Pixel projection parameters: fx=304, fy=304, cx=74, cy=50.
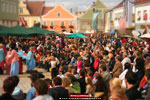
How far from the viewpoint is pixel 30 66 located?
697 inches

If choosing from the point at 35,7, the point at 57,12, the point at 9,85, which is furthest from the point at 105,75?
the point at 35,7

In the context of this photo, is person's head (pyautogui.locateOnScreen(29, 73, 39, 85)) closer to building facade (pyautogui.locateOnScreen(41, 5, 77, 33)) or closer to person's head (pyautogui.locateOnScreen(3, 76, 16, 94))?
person's head (pyautogui.locateOnScreen(3, 76, 16, 94))

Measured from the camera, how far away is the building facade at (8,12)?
154 ft

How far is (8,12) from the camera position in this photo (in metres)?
50.1

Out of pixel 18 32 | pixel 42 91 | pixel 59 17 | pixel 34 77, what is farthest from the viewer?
pixel 59 17

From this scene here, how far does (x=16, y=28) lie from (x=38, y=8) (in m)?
64.9

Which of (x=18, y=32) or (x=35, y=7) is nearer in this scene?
(x=18, y=32)

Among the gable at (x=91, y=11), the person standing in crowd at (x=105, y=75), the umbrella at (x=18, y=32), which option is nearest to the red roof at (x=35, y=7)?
the gable at (x=91, y=11)

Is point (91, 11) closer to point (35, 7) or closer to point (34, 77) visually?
point (35, 7)

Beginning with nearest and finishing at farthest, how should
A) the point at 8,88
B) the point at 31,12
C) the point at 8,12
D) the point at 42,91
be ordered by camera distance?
the point at 8,88
the point at 42,91
the point at 8,12
the point at 31,12

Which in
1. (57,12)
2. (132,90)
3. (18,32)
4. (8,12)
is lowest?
(132,90)

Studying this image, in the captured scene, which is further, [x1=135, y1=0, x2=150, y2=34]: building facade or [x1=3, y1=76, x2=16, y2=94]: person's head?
[x1=135, y1=0, x2=150, y2=34]: building facade

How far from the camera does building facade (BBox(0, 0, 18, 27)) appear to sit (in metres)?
46.8

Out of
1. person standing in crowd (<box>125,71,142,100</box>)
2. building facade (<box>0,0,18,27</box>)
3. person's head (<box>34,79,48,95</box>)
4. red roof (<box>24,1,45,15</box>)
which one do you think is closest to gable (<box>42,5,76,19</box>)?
red roof (<box>24,1,45,15</box>)
